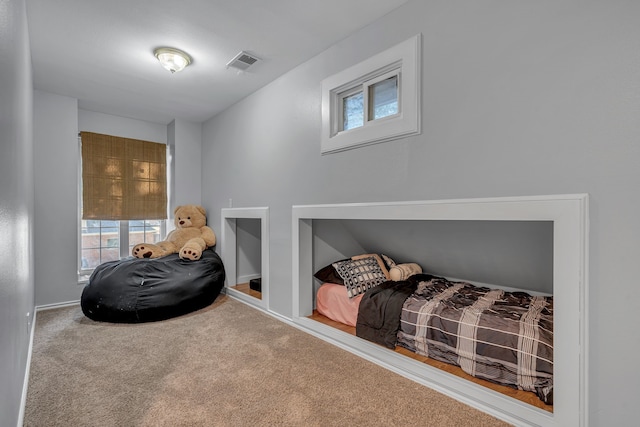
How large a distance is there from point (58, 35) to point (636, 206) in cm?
391

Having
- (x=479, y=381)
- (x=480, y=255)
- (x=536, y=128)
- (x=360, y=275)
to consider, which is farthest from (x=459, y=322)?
(x=536, y=128)

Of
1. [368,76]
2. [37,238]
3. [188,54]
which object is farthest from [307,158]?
[37,238]

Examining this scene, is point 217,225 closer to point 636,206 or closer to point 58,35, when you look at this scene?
point 58,35

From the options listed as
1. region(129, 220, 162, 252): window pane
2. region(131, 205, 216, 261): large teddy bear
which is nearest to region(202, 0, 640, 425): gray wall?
region(131, 205, 216, 261): large teddy bear

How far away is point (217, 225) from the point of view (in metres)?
4.25

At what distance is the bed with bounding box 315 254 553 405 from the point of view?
1756mm

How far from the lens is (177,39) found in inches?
95.6

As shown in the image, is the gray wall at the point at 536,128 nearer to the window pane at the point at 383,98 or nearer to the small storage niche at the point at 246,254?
the window pane at the point at 383,98

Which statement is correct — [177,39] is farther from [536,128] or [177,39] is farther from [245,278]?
[245,278]

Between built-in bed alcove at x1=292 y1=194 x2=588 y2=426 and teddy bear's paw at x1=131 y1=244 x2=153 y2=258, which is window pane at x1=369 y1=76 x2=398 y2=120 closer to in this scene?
built-in bed alcove at x1=292 y1=194 x2=588 y2=426

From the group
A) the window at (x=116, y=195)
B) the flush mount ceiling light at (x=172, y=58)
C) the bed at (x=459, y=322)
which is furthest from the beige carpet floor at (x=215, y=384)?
the flush mount ceiling light at (x=172, y=58)

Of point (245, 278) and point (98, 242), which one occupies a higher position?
point (98, 242)

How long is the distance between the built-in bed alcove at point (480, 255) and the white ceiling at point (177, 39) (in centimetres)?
142

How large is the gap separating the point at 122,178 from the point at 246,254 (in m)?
2.09
